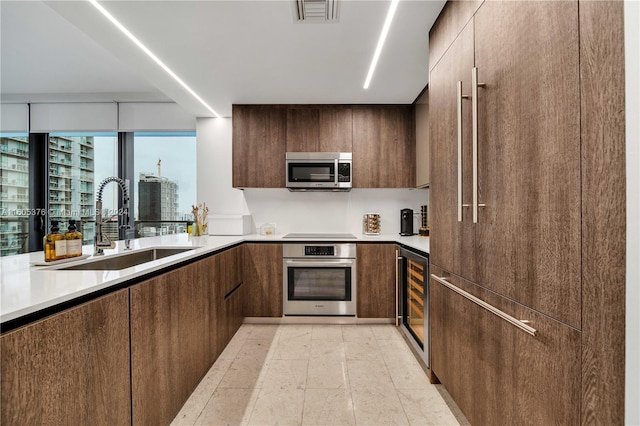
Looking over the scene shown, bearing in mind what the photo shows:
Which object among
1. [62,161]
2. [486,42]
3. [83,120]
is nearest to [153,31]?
[486,42]

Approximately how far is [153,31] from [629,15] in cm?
245

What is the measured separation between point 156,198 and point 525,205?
431cm

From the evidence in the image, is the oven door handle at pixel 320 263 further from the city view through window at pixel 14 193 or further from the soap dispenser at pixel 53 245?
the city view through window at pixel 14 193

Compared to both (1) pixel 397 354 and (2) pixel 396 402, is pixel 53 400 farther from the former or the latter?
(1) pixel 397 354

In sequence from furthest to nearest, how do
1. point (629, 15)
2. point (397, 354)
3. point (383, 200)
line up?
point (383, 200)
point (397, 354)
point (629, 15)

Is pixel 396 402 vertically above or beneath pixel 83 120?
beneath

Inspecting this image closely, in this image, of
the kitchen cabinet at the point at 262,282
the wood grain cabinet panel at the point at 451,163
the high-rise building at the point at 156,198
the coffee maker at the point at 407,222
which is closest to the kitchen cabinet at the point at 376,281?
the coffee maker at the point at 407,222

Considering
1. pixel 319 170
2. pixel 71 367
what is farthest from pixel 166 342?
pixel 319 170

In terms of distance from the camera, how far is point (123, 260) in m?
2.04

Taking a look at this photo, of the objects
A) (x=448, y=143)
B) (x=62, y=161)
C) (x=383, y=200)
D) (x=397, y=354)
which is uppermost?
(x=62, y=161)

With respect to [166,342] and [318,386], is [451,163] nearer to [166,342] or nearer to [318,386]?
[318,386]

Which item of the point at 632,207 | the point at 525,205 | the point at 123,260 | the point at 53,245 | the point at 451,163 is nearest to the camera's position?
the point at 632,207

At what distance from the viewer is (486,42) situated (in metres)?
1.37

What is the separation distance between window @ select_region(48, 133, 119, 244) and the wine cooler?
150 inches
